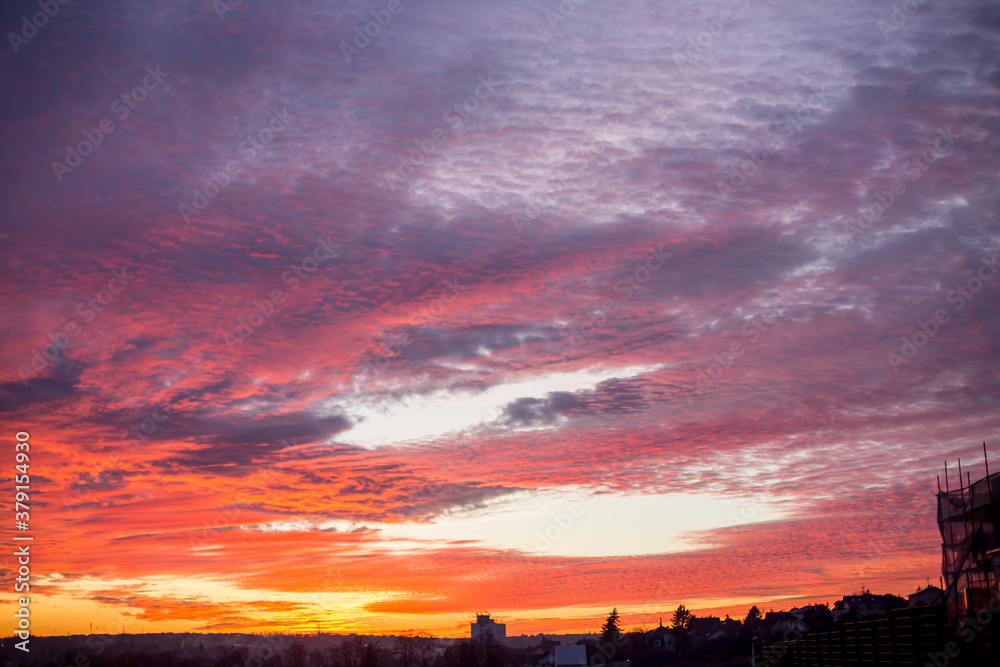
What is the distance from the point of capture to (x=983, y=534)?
24344mm

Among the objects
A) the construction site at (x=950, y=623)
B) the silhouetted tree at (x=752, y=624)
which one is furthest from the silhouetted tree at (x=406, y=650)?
the construction site at (x=950, y=623)

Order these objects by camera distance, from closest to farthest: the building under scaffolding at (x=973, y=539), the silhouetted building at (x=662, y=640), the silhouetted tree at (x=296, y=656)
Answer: the building under scaffolding at (x=973, y=539), the silhouetted building at (x=662, y=640), the silhouetted tree at (x=296, y=656)

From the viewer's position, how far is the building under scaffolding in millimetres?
22766

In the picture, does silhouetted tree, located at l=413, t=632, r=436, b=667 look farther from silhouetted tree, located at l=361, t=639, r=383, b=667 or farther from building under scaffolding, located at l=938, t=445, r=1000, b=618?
building under scaffolding, located at l=938, t=445, r=1000, b=618

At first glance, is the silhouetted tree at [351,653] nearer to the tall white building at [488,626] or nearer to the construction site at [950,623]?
the tall white building at [488,626]

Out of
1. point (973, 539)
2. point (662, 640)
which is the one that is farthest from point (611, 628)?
point (973, 539)

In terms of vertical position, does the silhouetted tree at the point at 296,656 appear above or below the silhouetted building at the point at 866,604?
below

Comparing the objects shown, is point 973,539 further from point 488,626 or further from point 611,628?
point 488,626

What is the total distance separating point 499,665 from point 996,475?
99990mm

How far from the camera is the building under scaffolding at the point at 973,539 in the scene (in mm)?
22766

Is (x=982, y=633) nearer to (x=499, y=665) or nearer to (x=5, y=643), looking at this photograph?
(x=499, y=665)

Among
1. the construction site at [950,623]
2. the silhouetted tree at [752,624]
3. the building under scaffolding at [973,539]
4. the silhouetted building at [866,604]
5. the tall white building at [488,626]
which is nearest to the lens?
the construction site at [950,623]

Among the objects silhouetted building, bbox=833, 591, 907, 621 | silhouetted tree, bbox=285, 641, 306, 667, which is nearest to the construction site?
silhouetted building, bbox=833, 591, 907, 621

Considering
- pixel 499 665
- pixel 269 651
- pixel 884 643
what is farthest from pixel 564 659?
pixel 269 651
